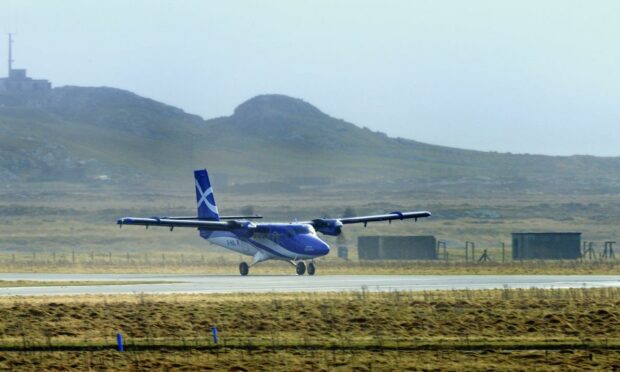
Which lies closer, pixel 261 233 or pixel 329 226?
pixel 261 233

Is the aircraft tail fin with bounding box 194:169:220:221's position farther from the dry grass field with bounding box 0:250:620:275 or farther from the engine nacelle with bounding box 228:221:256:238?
the dry grass field with bounding box 0:250:620:275

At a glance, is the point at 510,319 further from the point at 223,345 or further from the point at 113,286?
the point at 113,286

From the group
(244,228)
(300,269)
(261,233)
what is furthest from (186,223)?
(300,269)

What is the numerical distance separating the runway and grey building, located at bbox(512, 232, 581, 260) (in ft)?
89.0

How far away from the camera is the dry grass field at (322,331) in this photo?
106ft

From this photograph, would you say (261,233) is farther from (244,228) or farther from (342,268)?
(342,268)

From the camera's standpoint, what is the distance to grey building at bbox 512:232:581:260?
308ft

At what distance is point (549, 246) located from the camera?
94312 mm

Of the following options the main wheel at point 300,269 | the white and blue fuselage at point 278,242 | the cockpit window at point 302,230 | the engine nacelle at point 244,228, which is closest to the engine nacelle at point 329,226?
the white and blue fuselage at point 278,242

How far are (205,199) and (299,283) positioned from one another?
1679 cm

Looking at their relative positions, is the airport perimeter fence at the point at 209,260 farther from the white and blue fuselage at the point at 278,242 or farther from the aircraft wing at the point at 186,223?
the aircraft wing at the point at 186,223

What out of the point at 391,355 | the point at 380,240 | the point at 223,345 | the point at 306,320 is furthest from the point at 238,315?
the point at 380,240

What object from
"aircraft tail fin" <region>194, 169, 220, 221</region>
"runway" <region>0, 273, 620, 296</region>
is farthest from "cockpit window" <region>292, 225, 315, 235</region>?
"aircraft tail fin" <region>194, 169, 220, 221</region>

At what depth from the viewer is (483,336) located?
1467 inches
